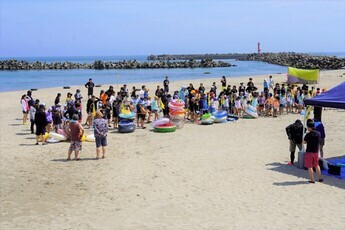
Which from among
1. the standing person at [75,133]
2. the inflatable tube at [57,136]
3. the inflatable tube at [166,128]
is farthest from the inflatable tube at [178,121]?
the standing person at [75,133]

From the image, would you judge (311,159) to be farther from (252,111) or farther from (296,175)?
(252,111)

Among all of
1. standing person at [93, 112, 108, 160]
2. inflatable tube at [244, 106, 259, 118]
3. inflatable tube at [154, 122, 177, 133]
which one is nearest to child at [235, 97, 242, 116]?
inflatable tube at [244, 106, 259, 118]

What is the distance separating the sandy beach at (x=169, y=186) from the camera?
24.2 ft

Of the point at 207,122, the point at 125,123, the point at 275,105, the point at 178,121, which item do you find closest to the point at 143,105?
the point at 125,123

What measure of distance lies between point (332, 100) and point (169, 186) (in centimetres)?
459

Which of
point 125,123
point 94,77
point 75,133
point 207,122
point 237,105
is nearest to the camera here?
point 75,133

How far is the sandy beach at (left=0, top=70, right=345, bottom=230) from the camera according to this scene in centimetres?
739

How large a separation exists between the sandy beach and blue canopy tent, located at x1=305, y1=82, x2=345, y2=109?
1.77 m

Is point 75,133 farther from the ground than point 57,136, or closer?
farther from the ground

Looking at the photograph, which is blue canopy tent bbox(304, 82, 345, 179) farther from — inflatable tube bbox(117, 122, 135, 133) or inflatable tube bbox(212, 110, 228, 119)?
inflatable tube bbox(117, 122, 135, 133)

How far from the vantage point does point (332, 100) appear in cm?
1032

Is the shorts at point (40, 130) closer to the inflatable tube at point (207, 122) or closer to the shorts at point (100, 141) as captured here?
the shorts at point (100, 141)

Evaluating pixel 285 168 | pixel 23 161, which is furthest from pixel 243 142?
pixel 23 161

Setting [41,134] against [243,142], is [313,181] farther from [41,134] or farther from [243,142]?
[41,134]
